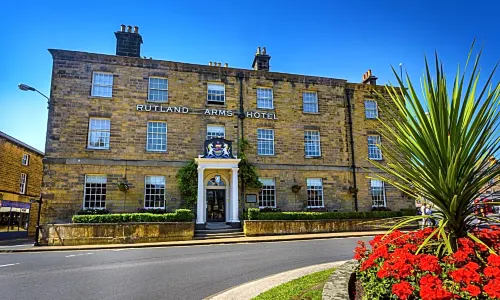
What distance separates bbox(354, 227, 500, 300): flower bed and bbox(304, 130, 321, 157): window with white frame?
1667 cm

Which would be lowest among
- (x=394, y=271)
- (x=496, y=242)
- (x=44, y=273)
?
(x=44, y=273)

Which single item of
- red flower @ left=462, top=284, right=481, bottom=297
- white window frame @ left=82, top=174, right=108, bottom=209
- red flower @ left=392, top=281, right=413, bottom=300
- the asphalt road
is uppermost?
white window frame @ left=82, top=174, right=108, bottom=209

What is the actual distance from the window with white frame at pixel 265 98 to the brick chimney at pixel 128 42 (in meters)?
7.85

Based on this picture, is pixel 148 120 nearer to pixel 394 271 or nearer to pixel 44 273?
pixel 44 273

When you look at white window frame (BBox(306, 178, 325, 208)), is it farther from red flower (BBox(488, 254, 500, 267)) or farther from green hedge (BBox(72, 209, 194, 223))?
red flower (BBox(488, 254, 500, 267))

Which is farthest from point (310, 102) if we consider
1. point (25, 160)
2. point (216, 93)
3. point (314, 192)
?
point (25, 160)

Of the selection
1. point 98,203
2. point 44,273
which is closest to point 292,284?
point 44,273

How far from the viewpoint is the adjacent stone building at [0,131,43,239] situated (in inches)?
870

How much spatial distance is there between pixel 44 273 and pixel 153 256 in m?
3.23

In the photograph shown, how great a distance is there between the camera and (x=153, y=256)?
34.4 ft

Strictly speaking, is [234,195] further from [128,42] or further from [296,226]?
[128,42]

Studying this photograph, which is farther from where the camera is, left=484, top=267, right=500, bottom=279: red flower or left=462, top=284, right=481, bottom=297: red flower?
left=484, top=267, right=500, bottom=279: red flower

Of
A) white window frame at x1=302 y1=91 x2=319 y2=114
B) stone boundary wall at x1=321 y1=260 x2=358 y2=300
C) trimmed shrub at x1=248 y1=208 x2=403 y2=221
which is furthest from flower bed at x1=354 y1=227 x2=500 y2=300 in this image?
white window frame at x1=302 y1=91 x2=319 y2=114

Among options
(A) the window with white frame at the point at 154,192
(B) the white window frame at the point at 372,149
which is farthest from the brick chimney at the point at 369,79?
(A) the window with white frame at the point at 154,192
